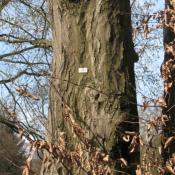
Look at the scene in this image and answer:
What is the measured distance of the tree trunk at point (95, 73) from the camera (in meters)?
4.38

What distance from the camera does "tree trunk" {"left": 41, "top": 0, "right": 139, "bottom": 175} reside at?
14.4 ft

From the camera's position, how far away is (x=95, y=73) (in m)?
4.50

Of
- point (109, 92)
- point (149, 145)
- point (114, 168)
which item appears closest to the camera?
point (149, 145)

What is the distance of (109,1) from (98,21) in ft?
0.60

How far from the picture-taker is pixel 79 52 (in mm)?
4566

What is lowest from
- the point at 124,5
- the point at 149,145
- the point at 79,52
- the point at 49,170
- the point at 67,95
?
the point at 49,170

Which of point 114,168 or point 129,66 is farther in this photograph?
point 129,66

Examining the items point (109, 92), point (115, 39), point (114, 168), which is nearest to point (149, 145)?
point (114, 168)

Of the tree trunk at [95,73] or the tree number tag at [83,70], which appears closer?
the tree trunk at [95,73]

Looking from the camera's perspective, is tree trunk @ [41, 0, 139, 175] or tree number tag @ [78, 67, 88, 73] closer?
tree trunk @ [41, 0, 139, 175]

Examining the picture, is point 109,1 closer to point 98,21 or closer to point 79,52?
point 98,21

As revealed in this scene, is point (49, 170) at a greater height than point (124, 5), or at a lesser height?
lesser

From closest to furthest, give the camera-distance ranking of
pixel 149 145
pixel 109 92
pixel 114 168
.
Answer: pixel 149 145
pixel 114 168
pixel 109 92

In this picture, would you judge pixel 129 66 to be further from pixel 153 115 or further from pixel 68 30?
pixel 153 115
